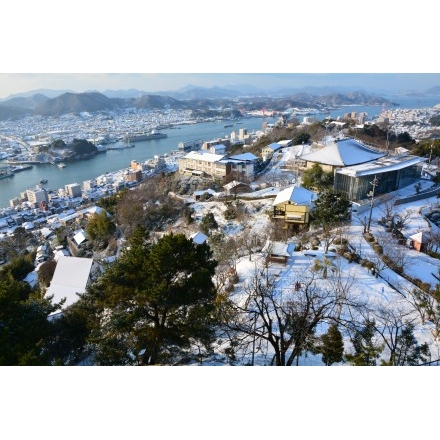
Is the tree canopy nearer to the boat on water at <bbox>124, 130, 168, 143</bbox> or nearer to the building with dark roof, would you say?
the building with dark roof

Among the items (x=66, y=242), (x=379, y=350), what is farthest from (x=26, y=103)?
(x=379, y=350)

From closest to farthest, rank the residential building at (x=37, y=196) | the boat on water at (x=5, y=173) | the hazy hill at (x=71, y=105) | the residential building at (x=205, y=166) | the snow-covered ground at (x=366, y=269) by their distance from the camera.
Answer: the snow-covered ground at (x=366, y=269), the residential building at (x=205, y=166), the residential building at (x=37, y=196), the boat on water at (x=5, y=173), the hazy hill at (x=71, y=105)

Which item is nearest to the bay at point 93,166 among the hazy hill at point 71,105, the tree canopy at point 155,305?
the hazy hill at point 71,105

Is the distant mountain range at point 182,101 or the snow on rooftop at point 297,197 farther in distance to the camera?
the distant mountain range at point 182,101

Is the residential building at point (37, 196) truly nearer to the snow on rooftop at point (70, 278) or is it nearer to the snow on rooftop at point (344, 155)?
the snow on rooftop at point (70, 278)

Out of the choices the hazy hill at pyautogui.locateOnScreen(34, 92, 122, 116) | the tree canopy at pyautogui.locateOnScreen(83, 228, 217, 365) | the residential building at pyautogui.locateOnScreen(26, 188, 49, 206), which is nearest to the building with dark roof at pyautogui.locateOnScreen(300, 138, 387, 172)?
the tree canopy at pyautogui.locateOnScreen(83, 228, 217, 365)

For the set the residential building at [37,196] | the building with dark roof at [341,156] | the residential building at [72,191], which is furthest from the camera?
the residential building at [72,191]

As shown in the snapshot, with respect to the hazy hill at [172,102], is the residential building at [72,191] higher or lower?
lower
